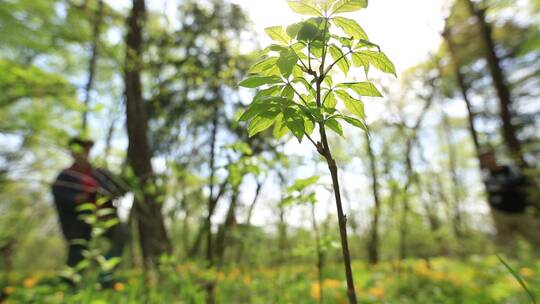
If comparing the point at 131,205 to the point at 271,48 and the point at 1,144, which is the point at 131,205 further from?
the point at 1,144

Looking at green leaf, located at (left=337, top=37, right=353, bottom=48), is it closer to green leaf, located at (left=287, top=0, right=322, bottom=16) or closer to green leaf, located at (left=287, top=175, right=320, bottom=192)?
green leaf, located at (left=287, top=0, right=322, bottom=16)

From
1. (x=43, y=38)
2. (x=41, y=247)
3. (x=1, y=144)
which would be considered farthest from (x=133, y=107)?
(x=41, y=247)

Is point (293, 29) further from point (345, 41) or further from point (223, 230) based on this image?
point (223, 230)

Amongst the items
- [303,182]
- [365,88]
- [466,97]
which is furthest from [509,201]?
[365,88]

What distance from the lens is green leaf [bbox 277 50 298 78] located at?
0.52m

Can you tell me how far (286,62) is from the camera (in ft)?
1.73

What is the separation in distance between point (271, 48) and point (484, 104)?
38.9 ft

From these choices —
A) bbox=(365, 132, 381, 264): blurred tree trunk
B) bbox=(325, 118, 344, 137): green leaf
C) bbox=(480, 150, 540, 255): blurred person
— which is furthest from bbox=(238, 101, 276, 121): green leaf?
bbox=(480, 150, 540, 255): blurred person

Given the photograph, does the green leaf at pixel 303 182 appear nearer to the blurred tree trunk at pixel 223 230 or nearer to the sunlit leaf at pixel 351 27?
the sunlit leaf at pixel 351 27

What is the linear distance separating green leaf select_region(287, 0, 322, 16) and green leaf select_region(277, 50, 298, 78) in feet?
0.31

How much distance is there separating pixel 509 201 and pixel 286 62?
20.1ft

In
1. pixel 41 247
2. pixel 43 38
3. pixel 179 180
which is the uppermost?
pixel 43 38

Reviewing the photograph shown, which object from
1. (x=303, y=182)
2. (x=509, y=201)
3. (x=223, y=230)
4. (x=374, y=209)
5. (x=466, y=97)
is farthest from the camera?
(x=509, y=201)

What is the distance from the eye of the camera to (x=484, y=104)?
10070mm
